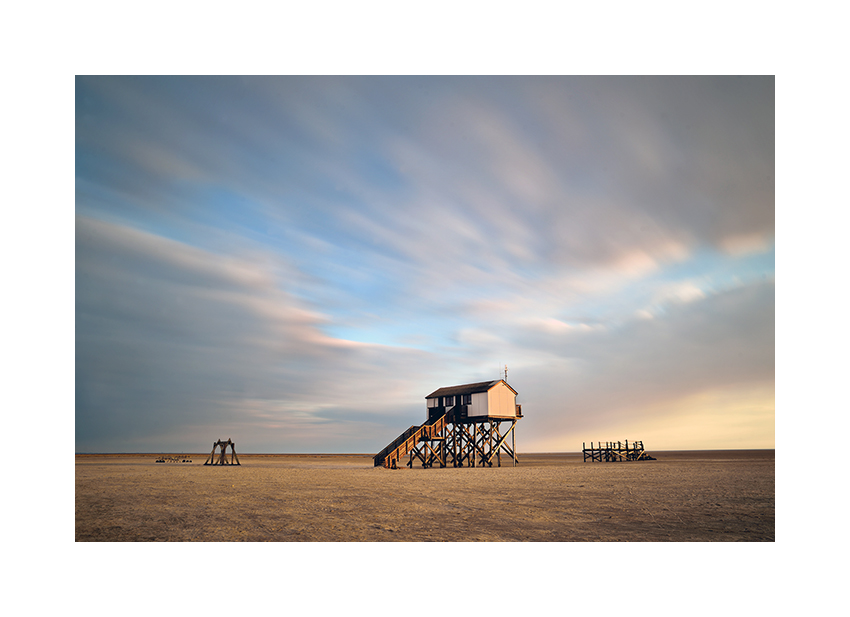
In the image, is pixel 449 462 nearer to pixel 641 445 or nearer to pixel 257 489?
pixel 641 445

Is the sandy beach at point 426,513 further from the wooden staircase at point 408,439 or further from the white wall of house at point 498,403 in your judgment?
the white wall of house at point 498,403

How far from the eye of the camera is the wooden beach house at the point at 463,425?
40.5 metres

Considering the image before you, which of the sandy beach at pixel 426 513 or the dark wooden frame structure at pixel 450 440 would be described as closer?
the sandy beach at pixel 426 513

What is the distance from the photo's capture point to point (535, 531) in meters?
11.9

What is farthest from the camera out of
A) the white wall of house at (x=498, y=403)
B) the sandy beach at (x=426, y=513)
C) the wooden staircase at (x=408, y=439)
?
the white wall of house at (x=498, y=403)

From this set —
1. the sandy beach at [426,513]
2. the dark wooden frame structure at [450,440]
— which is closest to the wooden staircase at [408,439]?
the dark wooden frame structure at [450,440]

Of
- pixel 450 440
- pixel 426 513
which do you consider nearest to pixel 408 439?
pixel 450 440

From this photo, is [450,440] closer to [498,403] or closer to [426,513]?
[498,403]

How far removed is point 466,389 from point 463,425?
3.03 meters
